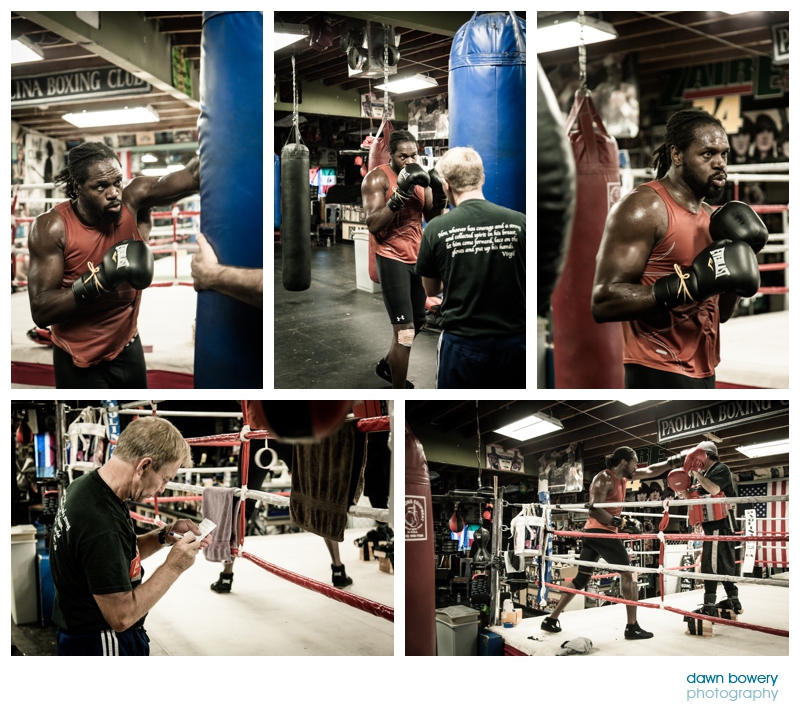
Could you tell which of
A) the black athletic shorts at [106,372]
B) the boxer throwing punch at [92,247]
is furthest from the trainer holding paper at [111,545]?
the boxer throwing punch at [92,247]

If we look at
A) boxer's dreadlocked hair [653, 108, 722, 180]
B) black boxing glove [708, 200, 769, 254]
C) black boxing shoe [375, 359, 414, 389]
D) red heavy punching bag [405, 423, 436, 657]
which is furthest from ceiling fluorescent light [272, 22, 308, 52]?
black boxing glove [708, 200, 769, 254]

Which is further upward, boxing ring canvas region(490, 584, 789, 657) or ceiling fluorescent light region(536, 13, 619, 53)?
ceiling fluorescent light region(536, 13, 619, 53)

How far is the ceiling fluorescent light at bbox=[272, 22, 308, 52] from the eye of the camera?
2.25 meters

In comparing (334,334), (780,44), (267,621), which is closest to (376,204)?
(334,334)

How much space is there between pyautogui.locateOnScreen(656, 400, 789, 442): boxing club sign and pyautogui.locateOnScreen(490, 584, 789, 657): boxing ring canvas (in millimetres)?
541

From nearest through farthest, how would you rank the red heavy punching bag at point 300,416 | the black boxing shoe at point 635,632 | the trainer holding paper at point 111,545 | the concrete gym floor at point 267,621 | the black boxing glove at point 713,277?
the trainer holding paper at point 111,545 → the black boxing glove at point 713,277 → the red heavy punching bag at point 300,416 → the black boxing shoe at point 635,632 → the concrete gym floor at point 267,621

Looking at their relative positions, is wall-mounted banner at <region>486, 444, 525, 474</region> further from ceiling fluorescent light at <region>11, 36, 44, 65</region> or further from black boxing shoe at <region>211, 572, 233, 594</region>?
black boxing shoe at <region>211, 572, 233, 594</region>

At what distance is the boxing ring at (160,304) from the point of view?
2289 millimetres

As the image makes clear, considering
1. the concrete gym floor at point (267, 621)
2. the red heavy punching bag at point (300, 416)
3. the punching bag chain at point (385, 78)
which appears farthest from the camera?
the concrete gym floor at point (267, 621)

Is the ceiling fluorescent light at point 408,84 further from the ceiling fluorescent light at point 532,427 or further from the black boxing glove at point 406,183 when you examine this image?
the ceiling fluorescent light at point 532,427

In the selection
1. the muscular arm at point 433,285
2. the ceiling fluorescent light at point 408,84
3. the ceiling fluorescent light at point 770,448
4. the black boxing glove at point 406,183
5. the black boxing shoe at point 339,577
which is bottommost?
the black boxing shoe at point 339,577

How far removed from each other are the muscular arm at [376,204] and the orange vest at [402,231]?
0.01 meters

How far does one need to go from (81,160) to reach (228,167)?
511 millimetres
